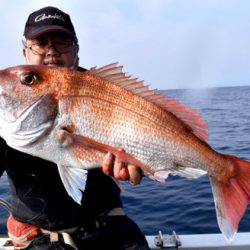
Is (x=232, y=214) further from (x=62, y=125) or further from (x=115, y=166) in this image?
(x=62, y=125)

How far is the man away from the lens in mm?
2945

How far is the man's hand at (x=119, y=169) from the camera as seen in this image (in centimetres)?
233

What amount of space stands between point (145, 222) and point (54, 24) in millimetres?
4171

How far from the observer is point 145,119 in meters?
2.41

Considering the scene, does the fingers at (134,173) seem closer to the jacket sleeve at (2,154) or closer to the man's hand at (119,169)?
the man's hand at (119,169)

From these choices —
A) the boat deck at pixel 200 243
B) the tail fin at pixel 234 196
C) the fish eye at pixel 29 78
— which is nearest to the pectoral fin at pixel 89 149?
the fish eye at pixel 29 78

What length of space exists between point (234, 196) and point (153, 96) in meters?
1.00

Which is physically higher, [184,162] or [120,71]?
[120,71]

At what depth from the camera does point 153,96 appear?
2510mm

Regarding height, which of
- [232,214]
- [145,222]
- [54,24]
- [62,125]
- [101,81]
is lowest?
[145,222]

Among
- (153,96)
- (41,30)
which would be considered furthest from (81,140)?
(41,30)

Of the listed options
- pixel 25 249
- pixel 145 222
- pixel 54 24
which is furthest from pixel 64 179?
pixel 145 222

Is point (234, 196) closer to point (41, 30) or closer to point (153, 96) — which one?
point (153, 96)

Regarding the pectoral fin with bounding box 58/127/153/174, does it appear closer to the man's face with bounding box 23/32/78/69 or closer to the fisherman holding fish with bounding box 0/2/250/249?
the fisherman holding fish with bounding box 0/2/250/249
